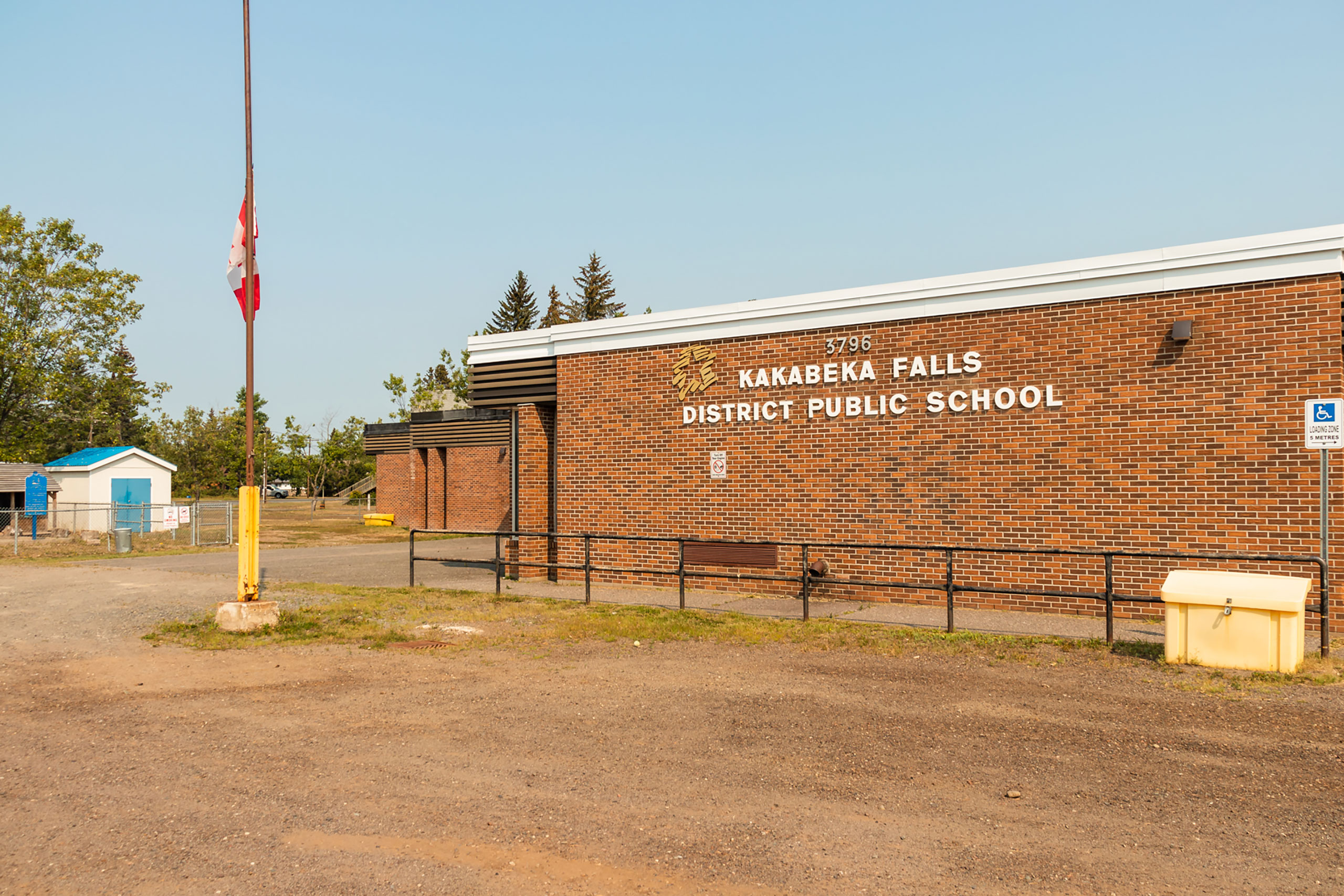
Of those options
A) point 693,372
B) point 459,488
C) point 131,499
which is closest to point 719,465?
point 693,372

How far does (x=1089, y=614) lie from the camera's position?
1141 centimetres

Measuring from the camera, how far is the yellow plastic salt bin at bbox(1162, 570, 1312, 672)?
7.95m

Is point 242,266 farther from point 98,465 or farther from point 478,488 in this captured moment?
point 98,465

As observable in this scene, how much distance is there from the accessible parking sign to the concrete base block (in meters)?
11.3

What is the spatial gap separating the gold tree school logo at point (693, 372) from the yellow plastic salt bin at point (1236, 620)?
7591mm

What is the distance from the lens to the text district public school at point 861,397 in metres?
12.2

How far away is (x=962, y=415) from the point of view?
40.9 ft

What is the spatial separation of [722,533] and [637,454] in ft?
6.44

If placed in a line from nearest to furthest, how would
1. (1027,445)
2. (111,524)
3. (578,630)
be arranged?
(578,630)
(1027,445)
(111,524)

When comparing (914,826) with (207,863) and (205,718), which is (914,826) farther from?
(205,718)

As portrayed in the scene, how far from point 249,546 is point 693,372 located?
22.5ft

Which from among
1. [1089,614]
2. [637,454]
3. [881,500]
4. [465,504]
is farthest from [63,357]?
[1089,614]

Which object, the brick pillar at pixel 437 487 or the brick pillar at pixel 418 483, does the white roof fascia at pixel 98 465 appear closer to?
the brick pillar at pixel 418 483

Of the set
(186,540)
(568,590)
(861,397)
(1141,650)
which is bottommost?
(186,540)
